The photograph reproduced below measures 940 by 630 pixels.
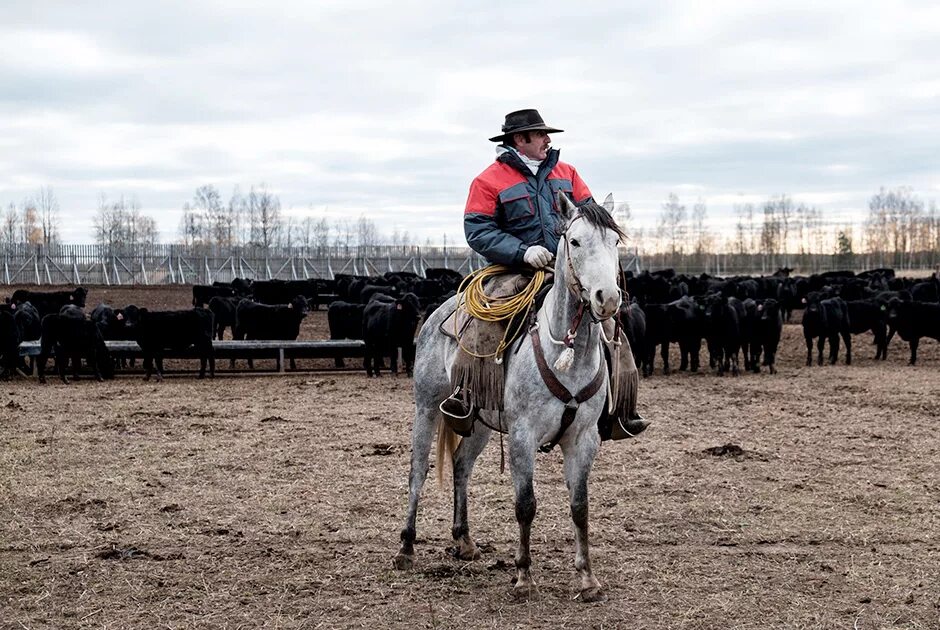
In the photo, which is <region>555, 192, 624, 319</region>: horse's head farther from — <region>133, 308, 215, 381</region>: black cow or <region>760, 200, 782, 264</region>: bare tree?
<region>760, 200, 782, 264</region>: bare tree

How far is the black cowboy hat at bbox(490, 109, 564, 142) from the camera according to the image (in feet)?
19.6

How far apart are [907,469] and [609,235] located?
19.0 feet

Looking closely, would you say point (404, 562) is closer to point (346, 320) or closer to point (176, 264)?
point (346, 320)

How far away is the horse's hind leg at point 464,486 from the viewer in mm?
6461

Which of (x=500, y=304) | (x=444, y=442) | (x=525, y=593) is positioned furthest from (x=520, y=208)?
(x=525, y=593)

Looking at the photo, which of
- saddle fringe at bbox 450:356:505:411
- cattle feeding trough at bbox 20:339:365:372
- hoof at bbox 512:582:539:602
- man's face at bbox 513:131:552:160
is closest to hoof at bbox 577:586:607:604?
hoof at bbox 512:582:539:602

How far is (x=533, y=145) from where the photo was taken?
19.9 feet

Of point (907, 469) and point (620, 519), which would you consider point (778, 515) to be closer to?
point (620, 519)

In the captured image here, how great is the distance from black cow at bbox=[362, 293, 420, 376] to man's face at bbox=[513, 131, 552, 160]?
1328cm

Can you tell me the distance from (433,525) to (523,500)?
82.4 inches

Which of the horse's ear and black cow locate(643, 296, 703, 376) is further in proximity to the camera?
black cow locate(643, 296, 703, 376)

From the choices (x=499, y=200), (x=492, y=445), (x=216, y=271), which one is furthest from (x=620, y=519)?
(x=216, y=271)

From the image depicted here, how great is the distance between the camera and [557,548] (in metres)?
6.76

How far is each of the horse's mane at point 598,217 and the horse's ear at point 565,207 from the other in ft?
0.30
